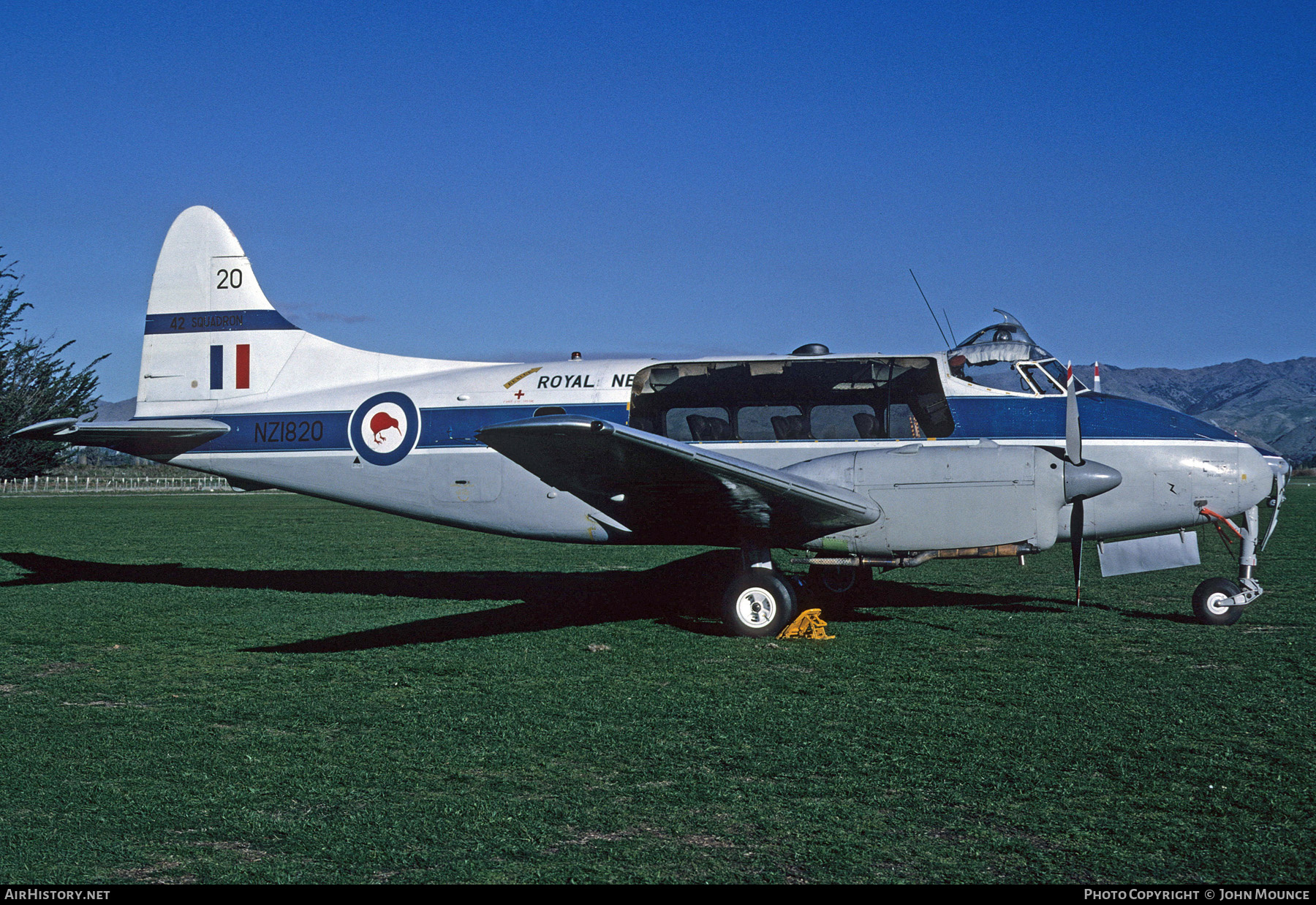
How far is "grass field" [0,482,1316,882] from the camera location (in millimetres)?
4500

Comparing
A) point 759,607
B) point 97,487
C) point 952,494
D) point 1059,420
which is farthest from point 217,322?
point 97,487

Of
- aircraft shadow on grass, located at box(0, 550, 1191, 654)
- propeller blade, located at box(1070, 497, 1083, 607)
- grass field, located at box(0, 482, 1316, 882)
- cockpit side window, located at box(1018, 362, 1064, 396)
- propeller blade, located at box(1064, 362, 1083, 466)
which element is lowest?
grass field, located at box(0, 482, 1316, 882)

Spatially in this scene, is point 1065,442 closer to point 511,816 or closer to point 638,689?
point 638,689

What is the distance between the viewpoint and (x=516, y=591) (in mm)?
14570

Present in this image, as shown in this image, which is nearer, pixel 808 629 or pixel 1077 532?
pixel 808 629

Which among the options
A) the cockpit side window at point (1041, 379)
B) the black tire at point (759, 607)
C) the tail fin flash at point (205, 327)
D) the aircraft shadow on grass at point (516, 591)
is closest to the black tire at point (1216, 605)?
the aircraft shadow on grass at point (516, 591)

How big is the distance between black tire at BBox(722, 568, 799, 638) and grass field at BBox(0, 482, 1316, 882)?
1.15 ft

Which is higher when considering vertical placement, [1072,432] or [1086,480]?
[1072,432]

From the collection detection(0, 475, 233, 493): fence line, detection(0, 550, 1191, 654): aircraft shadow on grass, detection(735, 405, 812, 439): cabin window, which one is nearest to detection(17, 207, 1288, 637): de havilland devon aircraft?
detection(735, 405, 812, 439): cabin window

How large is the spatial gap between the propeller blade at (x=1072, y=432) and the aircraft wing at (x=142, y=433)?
10.5 metres

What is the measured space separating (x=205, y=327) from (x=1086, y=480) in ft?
38.7

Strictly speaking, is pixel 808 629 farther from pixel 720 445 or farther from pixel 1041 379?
pixel 1041 379

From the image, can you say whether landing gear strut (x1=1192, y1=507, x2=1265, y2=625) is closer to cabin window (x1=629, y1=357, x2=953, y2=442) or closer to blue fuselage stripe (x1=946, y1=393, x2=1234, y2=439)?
blue fuselage stripe (x1=946, y1=393, x2=1234, y2=439)

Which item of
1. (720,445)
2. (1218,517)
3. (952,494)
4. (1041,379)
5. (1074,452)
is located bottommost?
(1218,517)
